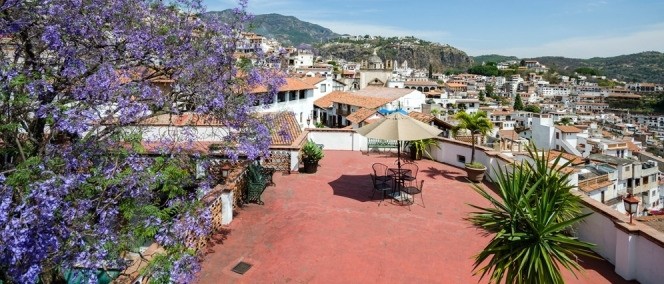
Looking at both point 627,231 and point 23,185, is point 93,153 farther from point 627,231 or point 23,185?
point 627,231

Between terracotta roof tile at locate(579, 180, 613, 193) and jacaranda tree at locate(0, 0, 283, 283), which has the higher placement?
jacaranda tree at locate(0, 0, 283, 283)

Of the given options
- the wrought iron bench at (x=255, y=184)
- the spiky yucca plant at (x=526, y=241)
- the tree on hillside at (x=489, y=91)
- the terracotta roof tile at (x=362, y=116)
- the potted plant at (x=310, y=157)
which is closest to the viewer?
the spiky yucca plant at (x=526, y=241)

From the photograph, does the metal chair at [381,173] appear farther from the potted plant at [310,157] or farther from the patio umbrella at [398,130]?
the potted plant at [310,157]

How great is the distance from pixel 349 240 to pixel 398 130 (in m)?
3.57

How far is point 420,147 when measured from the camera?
15.2 metres

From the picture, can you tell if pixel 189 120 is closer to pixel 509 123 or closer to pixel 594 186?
pixel 594 186

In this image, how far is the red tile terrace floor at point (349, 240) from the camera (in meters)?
6.57

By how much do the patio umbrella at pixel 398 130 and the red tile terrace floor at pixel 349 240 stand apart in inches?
65.3

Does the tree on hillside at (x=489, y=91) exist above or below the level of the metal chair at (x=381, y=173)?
above

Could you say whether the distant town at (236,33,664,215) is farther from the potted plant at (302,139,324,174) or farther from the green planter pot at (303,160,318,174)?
the green planter pot at (303,160,318,174)

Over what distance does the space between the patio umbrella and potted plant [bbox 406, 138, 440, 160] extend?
13.8ft

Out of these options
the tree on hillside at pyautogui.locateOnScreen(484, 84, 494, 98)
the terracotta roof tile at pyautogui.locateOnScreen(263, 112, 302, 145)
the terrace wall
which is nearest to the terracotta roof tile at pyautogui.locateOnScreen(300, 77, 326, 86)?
the terracotta roof tile at pyautogui.locateOnScreen(263, 112, 302, 145)

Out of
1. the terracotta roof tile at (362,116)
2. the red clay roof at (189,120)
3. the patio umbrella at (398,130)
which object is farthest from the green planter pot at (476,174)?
the terracotta roof tile at (362,116)

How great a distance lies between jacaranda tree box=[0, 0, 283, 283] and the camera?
13.4 feet
